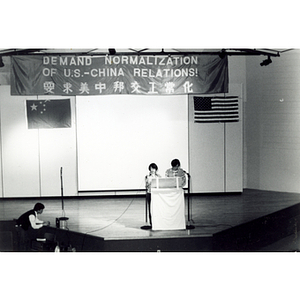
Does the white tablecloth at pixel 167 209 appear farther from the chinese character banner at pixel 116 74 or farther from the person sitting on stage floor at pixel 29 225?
the chinese character banner at pixel 116 74

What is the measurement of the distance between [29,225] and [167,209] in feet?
7.91

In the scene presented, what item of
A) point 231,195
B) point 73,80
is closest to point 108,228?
point 73,80

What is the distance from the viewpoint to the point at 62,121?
29.3ft

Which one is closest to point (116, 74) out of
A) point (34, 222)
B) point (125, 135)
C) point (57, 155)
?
point (125, 135)

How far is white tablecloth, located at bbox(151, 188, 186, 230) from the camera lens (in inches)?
245

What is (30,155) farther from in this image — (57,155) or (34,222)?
(34,222)

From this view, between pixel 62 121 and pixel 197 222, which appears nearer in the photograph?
pixel 197 222

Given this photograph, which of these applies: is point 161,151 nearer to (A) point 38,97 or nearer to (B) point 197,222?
(B) point 197,222

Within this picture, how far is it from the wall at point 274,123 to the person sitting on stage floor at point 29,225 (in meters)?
5.71

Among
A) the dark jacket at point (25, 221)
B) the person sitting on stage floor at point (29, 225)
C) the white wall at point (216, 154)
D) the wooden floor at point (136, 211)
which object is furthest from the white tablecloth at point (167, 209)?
the white wall at point (216, 154)

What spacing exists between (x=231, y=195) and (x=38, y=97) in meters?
5.19

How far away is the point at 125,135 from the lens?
29.7 feet

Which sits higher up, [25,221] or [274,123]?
[274,123]

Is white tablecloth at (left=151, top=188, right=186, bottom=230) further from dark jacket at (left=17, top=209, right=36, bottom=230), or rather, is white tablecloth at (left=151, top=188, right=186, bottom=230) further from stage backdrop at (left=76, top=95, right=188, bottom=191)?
stage backdrop at (left=76, top=95, right=188, bottom=191)
